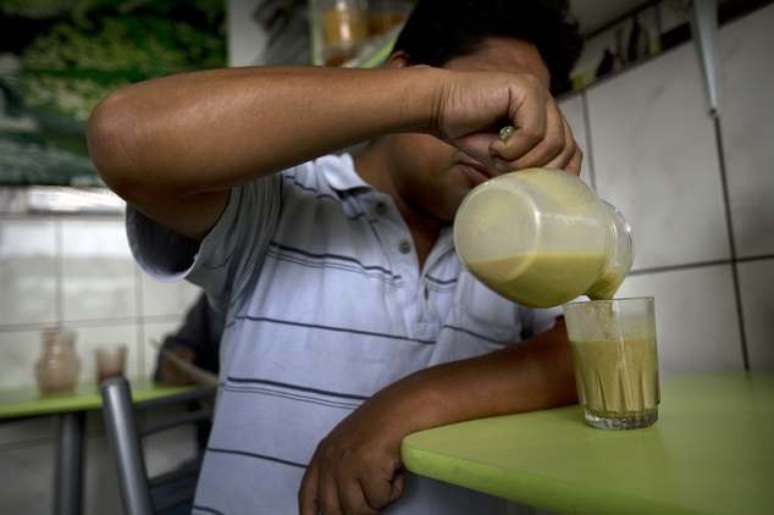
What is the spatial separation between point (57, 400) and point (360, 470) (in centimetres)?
135

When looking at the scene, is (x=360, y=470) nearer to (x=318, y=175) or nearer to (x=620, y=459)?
(x=620, y=459)

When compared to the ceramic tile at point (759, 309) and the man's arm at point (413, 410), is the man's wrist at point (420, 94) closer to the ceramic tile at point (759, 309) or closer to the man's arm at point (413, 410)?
the man's arm at point (413, 410)

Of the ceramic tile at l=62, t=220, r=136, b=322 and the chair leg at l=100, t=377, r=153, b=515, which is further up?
the ceramic tile at l=62, t=220, r=136, b=322

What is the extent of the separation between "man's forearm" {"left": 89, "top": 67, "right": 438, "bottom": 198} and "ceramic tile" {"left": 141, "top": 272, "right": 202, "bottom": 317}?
1799 mm

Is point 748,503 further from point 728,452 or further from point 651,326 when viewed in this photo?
point 651,326

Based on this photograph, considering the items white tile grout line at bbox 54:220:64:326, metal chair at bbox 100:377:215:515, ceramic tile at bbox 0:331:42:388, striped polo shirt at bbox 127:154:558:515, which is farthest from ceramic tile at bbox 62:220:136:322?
striped polo shirt at bbox 127:154:558:515

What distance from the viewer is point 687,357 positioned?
1.00m

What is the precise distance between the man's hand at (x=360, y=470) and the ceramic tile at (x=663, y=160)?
668 millimetres

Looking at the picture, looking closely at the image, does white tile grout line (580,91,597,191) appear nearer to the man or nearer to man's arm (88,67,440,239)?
the man

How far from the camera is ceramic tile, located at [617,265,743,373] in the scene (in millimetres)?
931

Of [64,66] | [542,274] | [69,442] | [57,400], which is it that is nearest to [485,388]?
[542,274]

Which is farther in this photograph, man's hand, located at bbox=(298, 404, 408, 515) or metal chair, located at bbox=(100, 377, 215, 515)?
metal chair, located at bbox=(100, 377, 215, 515)

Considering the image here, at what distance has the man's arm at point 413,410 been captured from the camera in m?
0.53

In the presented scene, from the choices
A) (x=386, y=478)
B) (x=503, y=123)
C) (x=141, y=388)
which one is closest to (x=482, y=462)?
(x=386, y=478)
